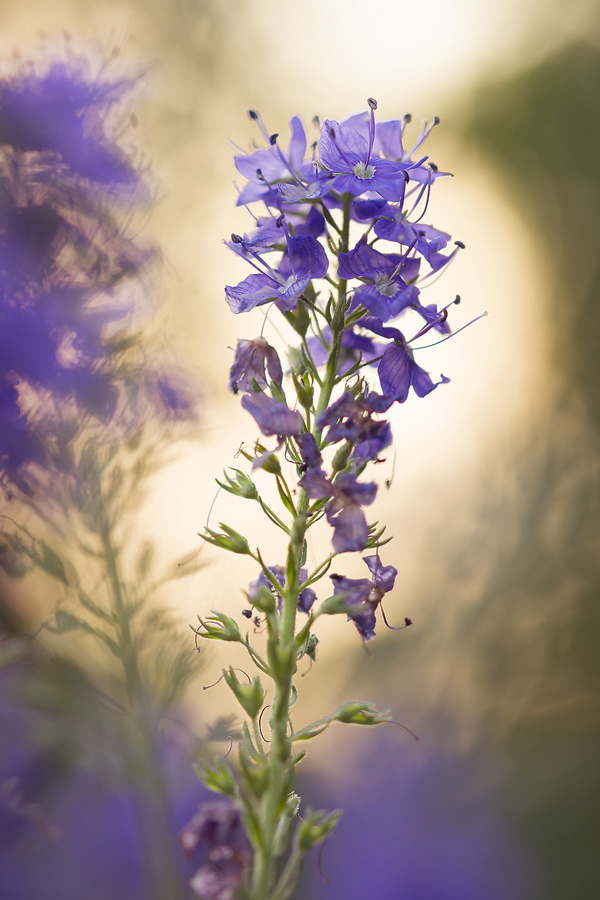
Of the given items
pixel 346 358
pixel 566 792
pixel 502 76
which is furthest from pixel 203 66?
pixel 566 792

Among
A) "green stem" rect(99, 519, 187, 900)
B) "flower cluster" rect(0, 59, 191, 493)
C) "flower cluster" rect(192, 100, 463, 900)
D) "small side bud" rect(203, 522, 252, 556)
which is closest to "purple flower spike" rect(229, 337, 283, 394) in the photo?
"flower cluster" rect(192, 100, 463, 900)

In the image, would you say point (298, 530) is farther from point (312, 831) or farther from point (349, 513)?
point (312, 831)

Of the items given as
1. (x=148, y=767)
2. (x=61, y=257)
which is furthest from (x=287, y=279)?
(x=148, y=767)

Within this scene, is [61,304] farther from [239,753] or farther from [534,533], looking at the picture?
[534,533]

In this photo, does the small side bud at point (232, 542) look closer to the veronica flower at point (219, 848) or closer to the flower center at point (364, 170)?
the veronica flower at point (219, 848)

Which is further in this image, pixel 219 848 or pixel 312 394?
pixel 312 394

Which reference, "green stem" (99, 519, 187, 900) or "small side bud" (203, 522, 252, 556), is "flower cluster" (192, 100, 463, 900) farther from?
"green stem" (99, 519, 187, 900)

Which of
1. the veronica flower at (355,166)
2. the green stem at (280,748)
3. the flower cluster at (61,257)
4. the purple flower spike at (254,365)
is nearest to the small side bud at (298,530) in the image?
the green stem at (280,748)
